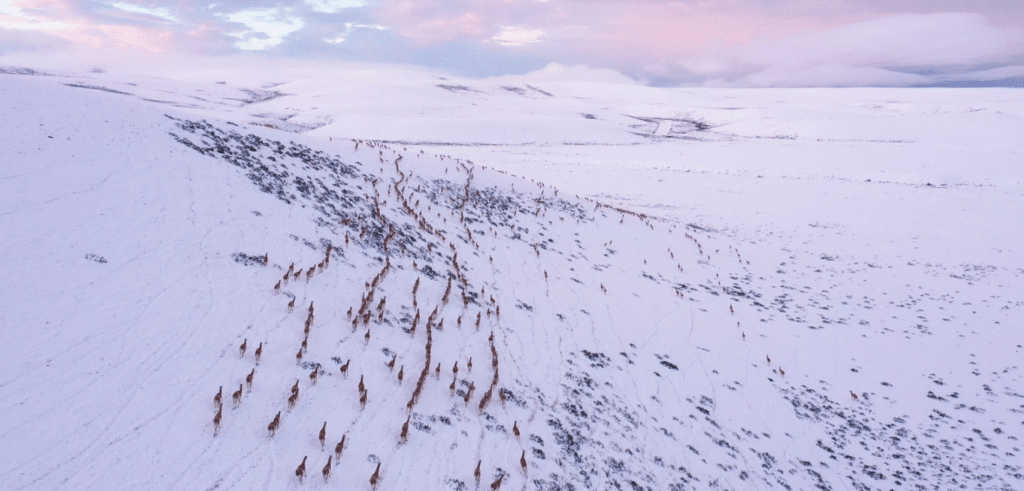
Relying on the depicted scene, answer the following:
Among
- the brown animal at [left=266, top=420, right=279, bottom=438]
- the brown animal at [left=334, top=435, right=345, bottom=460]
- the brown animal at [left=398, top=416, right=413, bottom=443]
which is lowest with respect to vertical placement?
the brown animal at [left=398, top=416, right=413, bottom=443]

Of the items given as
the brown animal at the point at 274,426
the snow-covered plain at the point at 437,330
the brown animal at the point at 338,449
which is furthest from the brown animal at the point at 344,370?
the brown animal at the point at 338,449

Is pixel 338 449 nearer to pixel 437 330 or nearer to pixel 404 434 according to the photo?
pixel 404 434

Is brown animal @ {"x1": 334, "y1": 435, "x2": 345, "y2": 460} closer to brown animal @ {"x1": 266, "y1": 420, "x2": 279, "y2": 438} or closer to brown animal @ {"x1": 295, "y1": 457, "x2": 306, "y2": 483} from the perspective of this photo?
brown animal @ {"x1": 295, "y1": 457, "x2": 306, "y2": 483}

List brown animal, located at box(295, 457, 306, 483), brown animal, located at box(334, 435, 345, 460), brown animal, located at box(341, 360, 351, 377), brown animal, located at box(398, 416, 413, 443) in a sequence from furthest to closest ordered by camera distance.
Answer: brown animal, located at box(341, 360, 351, 377)
brown animal, located at box(398, 416, 413, 443)
brown animal, located at box(334, 435, 345, 460)
brown animal, located at box(295, 457, 306, 483)

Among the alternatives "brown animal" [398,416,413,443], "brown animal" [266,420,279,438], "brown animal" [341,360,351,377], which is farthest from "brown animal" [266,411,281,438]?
"brown animal" [398,416,413,443]

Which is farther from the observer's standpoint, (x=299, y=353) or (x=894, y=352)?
(x=894, y=352)

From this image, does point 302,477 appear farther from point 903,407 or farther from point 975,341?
point 975,341

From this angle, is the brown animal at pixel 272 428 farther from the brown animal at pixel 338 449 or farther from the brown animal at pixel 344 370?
the brown animal at pixel 344 370

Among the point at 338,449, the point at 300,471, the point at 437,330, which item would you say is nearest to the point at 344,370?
the point at 338,449

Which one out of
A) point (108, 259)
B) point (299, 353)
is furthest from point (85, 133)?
point (299, 353)
